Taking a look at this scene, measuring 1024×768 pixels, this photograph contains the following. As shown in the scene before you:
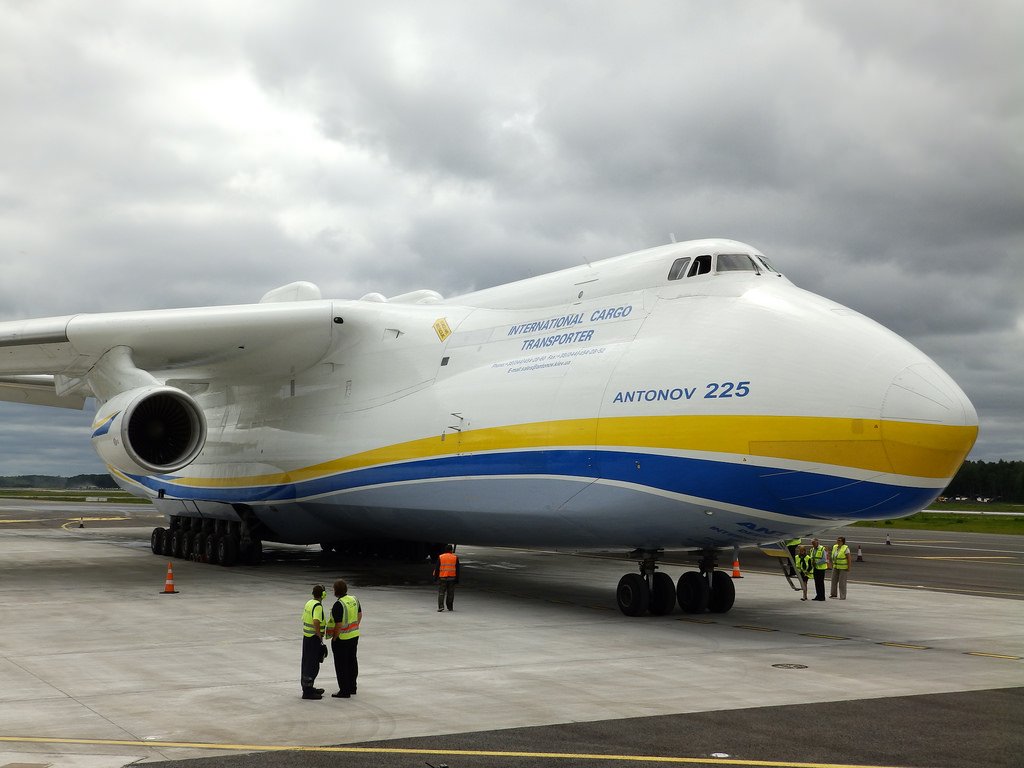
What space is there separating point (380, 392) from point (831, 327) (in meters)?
8.39

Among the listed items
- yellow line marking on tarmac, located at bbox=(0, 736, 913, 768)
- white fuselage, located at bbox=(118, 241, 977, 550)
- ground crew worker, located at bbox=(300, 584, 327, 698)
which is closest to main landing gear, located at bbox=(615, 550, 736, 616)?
white fuselage, located at bbox=(118, 241, 977, 550)

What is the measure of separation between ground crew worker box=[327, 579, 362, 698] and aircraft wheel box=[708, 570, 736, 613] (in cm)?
703

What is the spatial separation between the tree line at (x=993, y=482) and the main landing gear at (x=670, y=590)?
11313cm

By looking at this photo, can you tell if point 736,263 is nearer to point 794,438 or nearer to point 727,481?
point 794,438

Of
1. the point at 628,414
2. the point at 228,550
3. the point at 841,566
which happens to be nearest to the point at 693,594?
the point at 628,414

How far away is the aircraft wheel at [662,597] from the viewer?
13.9 metres

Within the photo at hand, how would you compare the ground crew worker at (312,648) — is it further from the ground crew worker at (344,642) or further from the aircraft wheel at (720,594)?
the aircraft wheel at (720,594)

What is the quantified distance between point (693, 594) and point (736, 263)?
459 cm

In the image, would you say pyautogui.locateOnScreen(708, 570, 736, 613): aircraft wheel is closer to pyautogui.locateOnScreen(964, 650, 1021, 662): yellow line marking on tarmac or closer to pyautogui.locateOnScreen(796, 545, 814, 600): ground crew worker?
pyautogui.locateOnScreen(796, 545, 814, 600): ground crew worker

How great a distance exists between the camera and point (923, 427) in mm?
10961

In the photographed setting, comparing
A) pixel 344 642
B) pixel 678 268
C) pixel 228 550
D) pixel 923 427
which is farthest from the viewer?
pixel 228 550

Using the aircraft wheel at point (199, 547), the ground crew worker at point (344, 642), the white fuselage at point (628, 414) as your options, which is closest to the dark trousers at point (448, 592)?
the white fuselage at point (628, 414)

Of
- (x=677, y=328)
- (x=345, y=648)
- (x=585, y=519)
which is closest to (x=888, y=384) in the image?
(x=677, y=328)

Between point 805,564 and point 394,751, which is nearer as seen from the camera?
point 394,751
